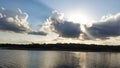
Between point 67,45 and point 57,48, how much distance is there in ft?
21.4

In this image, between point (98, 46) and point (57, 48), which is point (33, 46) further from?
point (98, 46)

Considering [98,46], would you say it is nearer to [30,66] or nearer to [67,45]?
[67,45]

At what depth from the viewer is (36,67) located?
46.8 m

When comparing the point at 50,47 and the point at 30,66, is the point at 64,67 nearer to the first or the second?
the point at 30,66

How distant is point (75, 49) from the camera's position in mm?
156875

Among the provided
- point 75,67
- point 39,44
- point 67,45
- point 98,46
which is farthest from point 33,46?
point 75,67

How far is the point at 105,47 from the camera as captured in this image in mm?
157125

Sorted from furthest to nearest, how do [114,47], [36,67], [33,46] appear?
[33,46]
[114,47]
[36,67]

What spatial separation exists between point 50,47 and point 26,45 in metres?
13.2


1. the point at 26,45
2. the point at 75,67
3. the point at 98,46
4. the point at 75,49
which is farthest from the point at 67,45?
the point at 75,67

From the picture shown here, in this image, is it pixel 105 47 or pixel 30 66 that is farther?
pixel 105 47

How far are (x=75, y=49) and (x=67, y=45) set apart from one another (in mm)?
4860

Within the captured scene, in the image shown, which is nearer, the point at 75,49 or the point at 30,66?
the point at 30,66

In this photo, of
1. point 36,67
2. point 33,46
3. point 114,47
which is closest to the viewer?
point 36,67
